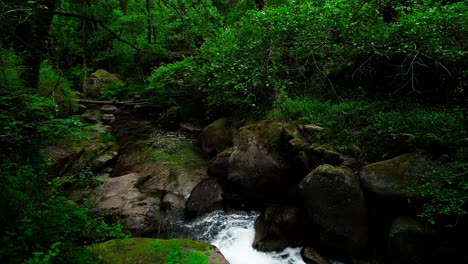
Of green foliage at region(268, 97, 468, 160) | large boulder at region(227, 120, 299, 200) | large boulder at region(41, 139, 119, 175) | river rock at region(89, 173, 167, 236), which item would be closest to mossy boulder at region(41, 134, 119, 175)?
large boulder at region(41, 139, 119, 175)

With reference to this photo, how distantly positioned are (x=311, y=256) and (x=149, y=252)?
3.50m

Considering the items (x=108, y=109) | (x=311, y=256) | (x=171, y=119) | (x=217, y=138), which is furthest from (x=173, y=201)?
(x=108, y=109)

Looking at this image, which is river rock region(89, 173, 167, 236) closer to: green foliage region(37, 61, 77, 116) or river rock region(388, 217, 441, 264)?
green foliage region(37, 61, 77, 116)

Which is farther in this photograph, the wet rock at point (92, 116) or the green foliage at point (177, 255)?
the wet rock at point (92, 116)

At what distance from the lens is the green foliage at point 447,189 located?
4547mm

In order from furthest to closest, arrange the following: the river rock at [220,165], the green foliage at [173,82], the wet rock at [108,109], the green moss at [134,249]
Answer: the wet rock at [108,109] < the green foliage at [173,82] < the river rock at [220,165] < the green moss at [134,249]

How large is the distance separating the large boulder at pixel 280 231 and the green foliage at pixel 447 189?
107 inches

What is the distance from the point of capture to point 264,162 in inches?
322

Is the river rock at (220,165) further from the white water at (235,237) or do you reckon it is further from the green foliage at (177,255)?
the green foliage at (177,255)

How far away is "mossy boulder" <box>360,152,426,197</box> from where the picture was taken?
5.88 m

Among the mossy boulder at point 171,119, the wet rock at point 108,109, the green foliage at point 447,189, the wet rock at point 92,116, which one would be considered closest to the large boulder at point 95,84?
the wet rock at point 108,109

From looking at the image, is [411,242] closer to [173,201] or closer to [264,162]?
[264,162]

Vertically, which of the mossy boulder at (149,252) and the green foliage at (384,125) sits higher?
the green foliage at (384,125)

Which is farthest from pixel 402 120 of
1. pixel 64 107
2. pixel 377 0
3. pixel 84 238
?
pixel 64 107
